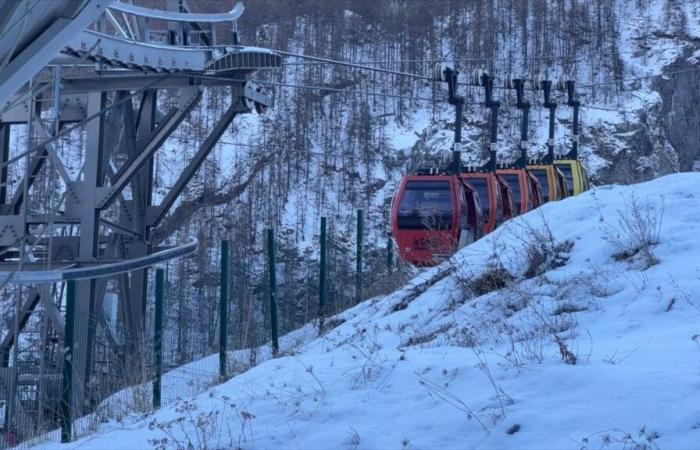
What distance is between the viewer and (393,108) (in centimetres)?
6244

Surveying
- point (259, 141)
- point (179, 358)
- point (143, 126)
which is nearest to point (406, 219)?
point (143, 126)

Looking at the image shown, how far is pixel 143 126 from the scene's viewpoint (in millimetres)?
20250

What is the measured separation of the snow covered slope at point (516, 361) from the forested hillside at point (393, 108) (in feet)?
91.0

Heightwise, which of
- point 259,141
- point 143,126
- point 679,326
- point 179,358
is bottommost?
point 179,358

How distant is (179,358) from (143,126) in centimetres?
717

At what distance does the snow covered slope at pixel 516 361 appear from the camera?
6.29 m

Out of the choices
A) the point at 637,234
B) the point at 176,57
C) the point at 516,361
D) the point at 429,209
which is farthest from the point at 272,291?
the point at 429,209

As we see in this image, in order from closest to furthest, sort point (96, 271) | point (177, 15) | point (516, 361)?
1. point (516, 361)
2. point (96, 271)
3. point (177, 15)

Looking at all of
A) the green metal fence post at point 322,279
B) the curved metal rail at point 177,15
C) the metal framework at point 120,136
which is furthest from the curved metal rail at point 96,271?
the curved metal rail at point 177,15

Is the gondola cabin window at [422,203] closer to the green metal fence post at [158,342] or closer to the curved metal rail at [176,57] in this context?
the curved metal rail at [176,57]

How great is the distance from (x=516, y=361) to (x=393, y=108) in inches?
2201

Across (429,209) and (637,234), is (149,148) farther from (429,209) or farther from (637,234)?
(637,234)

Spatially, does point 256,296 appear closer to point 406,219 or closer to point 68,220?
point 68,220

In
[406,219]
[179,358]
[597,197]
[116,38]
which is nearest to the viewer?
[597,197]
